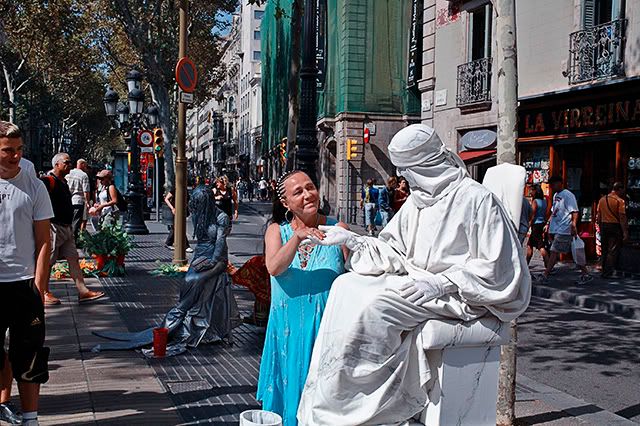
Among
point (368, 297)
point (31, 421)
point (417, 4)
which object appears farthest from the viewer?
point (417, 4)

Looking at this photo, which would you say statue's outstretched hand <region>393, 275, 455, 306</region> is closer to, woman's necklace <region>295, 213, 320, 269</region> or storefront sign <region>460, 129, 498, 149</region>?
woman's necklace <region>295, 213, 320, 269</region>

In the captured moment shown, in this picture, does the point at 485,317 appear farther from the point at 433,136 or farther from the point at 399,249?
the point at 433,136

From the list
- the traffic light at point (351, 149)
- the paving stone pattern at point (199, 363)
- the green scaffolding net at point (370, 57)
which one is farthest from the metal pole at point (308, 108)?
the green scaffolding net at point (370, 57)

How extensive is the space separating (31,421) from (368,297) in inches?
94.6

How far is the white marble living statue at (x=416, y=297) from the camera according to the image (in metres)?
2.68

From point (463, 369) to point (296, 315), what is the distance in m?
1.08

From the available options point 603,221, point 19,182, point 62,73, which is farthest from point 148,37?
point 19,182

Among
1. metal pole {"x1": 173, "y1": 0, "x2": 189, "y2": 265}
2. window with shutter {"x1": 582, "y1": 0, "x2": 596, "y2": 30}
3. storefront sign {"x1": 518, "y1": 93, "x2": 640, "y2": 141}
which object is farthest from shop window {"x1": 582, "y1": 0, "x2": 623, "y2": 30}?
metal pole {"x1": 173, "y1": 0, "x2": 189, "y2": 265}

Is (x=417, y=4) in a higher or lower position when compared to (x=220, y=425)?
higher

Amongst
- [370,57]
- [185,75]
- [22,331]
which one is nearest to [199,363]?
[22,331]

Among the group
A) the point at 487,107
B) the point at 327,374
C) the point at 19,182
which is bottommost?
the point at 327,374

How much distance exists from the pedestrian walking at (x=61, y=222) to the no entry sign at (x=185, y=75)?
2537 millimetres

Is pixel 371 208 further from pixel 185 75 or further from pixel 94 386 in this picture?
pixel 94 386

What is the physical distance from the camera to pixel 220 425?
4.54 meters
